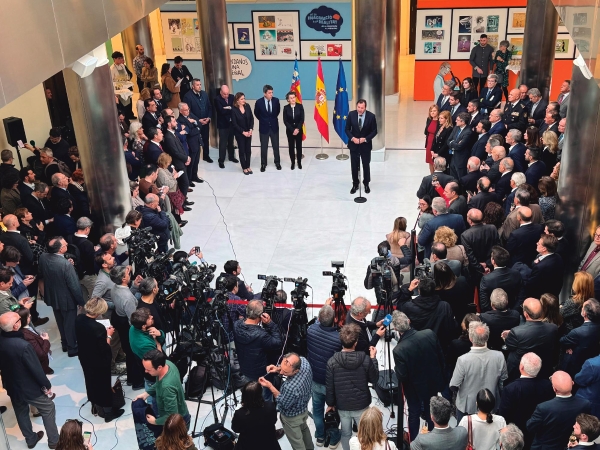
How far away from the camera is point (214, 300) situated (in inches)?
284

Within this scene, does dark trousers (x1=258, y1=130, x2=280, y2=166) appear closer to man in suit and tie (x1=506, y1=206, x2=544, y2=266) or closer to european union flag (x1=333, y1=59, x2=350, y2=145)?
european union flag (x1=333, y1=59, x2=350, y2=145)

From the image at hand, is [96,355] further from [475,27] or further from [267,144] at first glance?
[475,27]

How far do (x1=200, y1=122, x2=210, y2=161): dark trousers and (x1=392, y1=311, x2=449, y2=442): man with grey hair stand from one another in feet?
27.4

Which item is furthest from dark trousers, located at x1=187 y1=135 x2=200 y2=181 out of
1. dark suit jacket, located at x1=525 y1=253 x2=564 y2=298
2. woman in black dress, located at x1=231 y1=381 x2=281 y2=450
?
woman in black dress, located at x1=231 y1=381 x2=281 y2=450

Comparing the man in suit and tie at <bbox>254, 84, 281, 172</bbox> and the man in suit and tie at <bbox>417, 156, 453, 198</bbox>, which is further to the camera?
the man in suit and tie at <bbox>254, 84, 281, 172</bbox>

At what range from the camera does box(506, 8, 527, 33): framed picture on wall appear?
1673 centimetres

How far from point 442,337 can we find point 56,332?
A: 503cm

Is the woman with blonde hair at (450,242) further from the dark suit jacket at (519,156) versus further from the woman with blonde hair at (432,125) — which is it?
the woman with blonde hair at (432,125)

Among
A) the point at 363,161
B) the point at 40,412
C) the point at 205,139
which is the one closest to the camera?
the point at 40,412

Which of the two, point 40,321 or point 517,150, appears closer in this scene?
point 40,321

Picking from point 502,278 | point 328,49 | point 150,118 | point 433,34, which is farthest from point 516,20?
point 502,278

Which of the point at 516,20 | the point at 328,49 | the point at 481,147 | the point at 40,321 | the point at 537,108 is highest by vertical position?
the point at 516,20

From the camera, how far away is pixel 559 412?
5871 mm

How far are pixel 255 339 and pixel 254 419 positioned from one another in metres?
1.15
